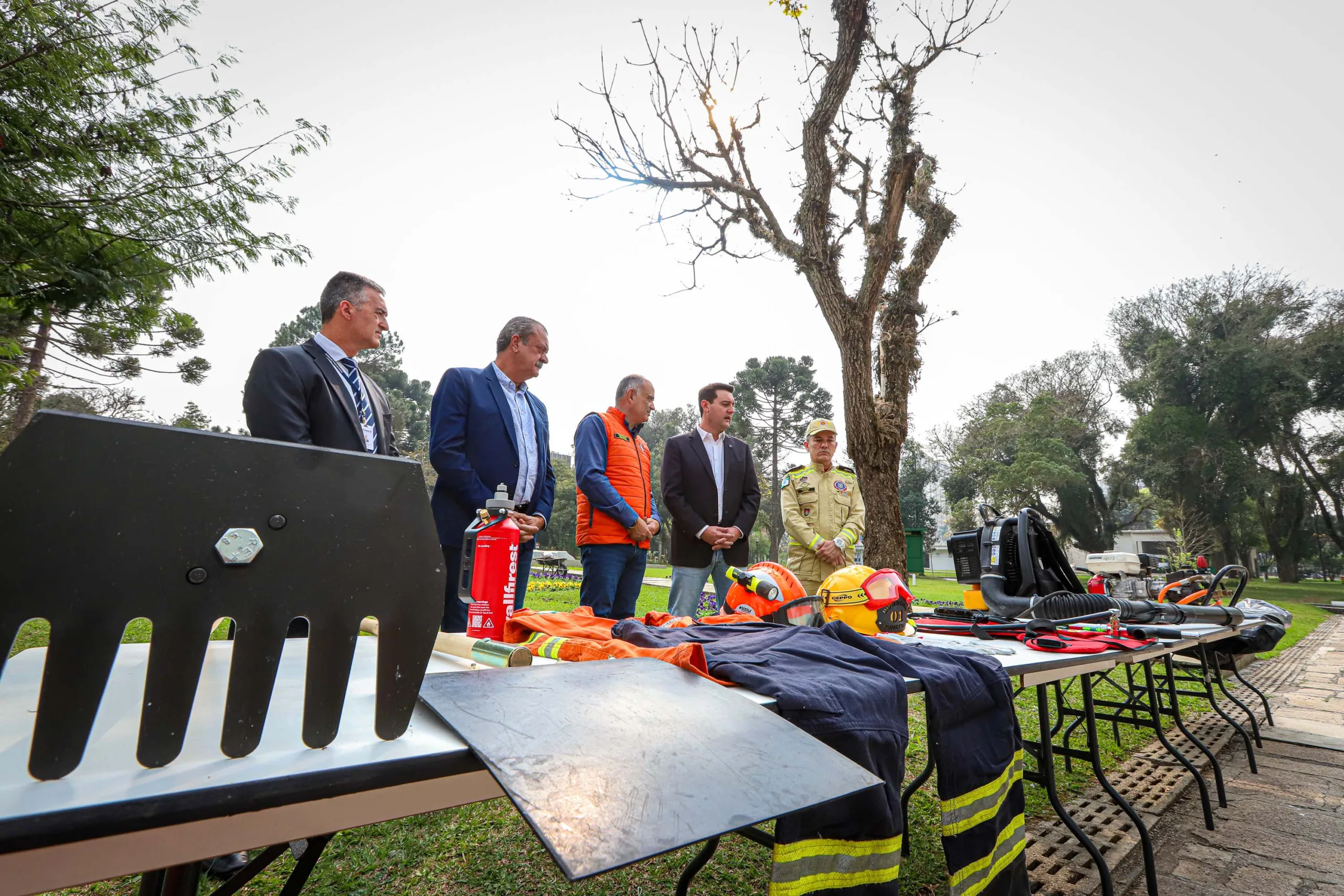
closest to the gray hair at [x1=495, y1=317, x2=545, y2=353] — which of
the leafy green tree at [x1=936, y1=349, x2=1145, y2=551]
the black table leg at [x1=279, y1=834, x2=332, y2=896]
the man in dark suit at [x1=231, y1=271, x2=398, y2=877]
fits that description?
the man in dark suit at [x1=231, y1=271, x2=398, y2=877]

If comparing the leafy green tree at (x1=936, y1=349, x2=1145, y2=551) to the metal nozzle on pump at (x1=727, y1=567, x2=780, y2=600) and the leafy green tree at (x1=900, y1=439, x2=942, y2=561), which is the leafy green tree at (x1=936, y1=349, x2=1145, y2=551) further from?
the metal nozzle on pump at (x1=727, y1=567, x2=780, y2=600)

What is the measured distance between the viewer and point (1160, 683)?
610cm

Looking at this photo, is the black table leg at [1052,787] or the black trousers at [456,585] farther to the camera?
the black trousers at [456,585]

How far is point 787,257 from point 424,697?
762 centimetres

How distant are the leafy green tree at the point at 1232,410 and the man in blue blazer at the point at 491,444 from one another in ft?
110

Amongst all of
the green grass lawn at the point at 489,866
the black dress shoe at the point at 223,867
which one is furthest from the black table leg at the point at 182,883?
the black dress shoe at the point at 223,867

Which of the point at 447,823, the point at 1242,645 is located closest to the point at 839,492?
the point at 1242,645

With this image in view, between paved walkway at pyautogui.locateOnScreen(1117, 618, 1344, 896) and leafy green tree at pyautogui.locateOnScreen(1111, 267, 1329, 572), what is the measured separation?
96.0ft

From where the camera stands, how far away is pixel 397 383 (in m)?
51.8

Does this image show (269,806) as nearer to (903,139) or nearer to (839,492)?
(839,492)

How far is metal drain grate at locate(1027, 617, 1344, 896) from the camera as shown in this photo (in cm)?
232

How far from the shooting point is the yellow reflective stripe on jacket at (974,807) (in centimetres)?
145

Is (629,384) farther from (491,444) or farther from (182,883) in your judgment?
(182,883)

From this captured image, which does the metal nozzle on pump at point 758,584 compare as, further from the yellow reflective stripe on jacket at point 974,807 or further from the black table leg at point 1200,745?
the black table leg at point 1200,745
